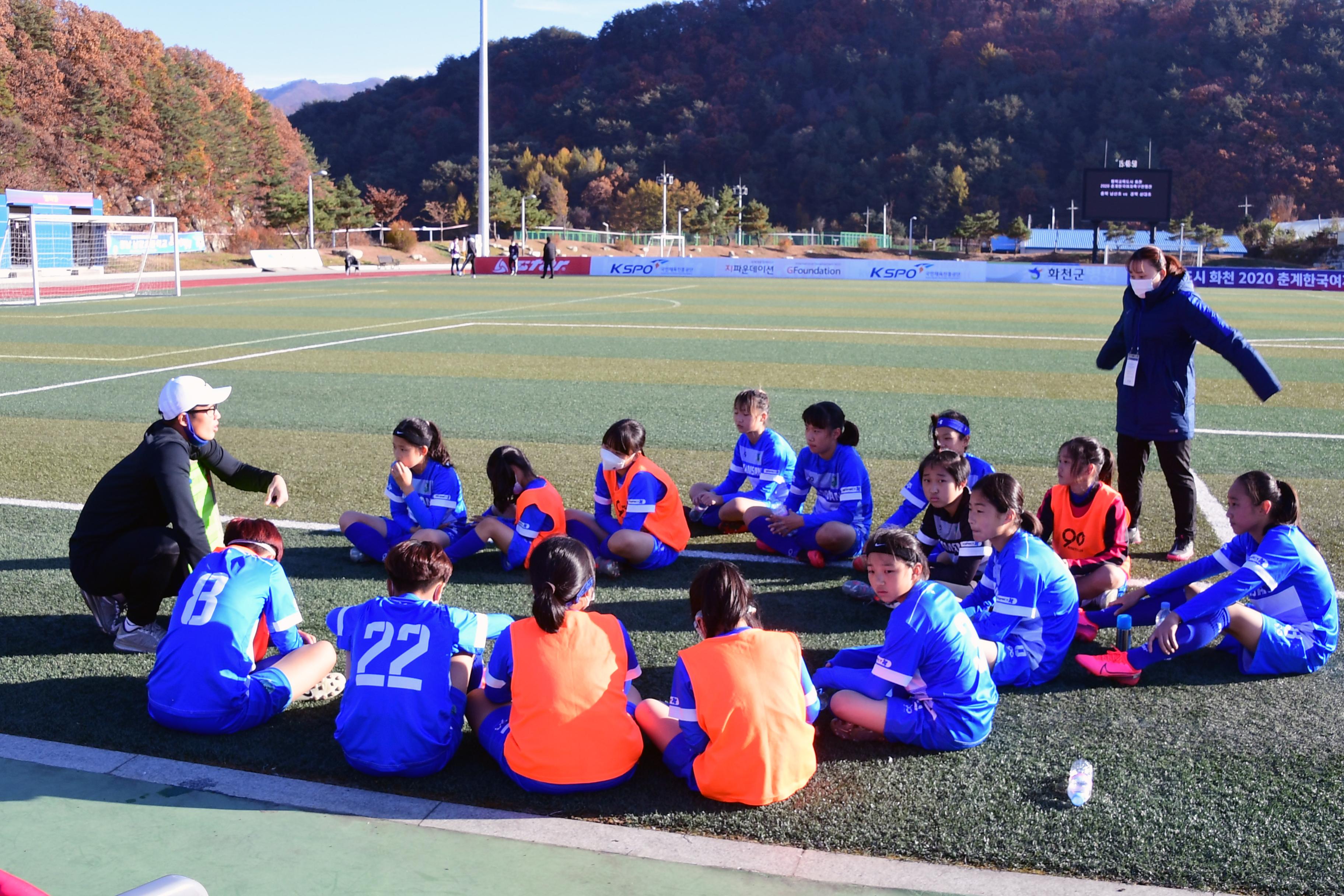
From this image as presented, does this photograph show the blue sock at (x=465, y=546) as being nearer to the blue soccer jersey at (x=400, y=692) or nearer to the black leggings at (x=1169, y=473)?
the blue soccer jersey at (x=400, y=692)

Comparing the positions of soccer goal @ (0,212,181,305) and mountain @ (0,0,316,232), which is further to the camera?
mountain @ (0,0,316,232)

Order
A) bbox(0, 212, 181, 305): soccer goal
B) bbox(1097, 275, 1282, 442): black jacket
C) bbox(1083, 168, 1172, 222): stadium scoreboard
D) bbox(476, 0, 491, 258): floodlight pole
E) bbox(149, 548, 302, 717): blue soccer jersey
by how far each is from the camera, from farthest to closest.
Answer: bbox(1083, 168, 1172, 222): stadium scoreboard → bbox(476, 0, 491, 258): floodlight pole → bbox(0, 212, 181, 305): soccer goal → bbox(1097, 275, 1282, 442): black jacket → bbox(149, 548, 302, 717): blue soccer jersey

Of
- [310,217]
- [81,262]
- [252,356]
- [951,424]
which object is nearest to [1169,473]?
[951,424]

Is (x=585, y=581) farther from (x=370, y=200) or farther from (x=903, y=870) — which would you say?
(x=370, y=200)

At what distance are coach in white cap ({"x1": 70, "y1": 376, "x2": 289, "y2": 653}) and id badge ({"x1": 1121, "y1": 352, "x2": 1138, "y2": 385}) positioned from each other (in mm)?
5163

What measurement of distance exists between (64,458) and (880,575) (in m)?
7.67

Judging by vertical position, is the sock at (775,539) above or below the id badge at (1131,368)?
below

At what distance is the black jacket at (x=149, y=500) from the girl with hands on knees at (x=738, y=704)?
256 cm

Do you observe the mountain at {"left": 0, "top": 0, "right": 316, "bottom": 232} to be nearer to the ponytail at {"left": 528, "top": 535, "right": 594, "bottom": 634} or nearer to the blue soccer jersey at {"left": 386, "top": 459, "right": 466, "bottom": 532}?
the blue soccer jersey at {"left": 386, "top": 459, "right": 466, "bottom": 532}

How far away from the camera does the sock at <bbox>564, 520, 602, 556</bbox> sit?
650 centimetres

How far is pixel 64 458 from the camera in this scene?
9195 millimetres

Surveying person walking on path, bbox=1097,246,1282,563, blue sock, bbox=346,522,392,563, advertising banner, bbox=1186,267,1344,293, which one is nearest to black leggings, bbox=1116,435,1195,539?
person walking on path, bbox=1097,246,1282,563

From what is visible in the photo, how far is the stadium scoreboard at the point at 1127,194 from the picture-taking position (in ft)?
172

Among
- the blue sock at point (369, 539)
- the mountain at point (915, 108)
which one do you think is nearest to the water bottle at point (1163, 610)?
the blue sock at point (369, 539)
